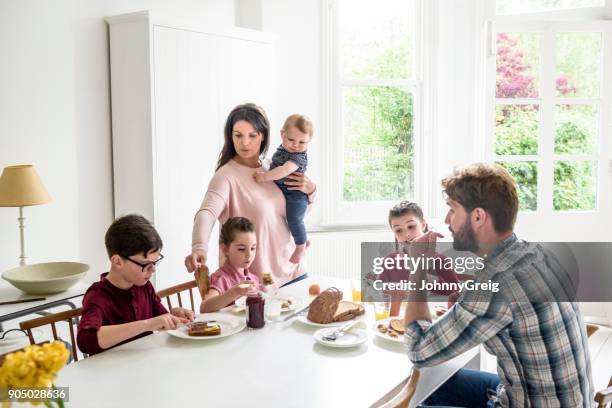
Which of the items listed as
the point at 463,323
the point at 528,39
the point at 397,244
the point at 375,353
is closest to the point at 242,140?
the point at 397,244

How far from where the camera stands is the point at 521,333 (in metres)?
1.48

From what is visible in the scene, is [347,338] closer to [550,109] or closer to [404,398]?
[404,398]

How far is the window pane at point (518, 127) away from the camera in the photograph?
174 inches

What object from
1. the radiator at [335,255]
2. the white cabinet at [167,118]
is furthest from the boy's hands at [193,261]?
the radiator at [335,255]

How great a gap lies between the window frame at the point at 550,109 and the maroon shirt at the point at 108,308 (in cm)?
318

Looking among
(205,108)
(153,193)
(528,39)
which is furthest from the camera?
(528,39)

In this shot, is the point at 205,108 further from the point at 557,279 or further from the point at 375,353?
the point at 557,279

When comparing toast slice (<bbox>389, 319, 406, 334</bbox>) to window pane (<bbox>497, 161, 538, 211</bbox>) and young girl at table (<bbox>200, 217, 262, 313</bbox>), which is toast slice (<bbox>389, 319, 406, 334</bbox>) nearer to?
young girl at table (<bbox>200, 217, 262, 313</bbox>)

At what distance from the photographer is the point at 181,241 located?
3.57 meters

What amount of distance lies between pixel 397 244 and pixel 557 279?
1009mm

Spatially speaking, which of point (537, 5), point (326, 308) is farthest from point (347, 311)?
point (537, 5)

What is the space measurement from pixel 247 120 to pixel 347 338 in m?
1.02

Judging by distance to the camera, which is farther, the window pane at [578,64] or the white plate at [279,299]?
the window pane at [578,64]

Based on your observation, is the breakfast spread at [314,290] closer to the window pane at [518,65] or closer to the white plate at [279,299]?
the white plate at [279,299]
